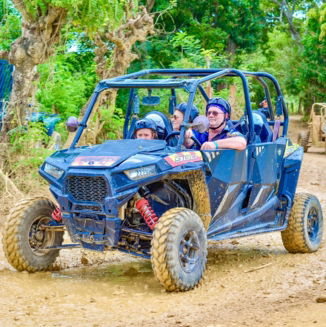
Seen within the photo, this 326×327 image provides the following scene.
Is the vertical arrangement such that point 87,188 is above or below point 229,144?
below

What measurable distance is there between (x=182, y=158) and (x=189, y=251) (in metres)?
0.80

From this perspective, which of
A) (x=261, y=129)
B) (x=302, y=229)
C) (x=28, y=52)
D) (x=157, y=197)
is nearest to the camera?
(x=157, y=197)

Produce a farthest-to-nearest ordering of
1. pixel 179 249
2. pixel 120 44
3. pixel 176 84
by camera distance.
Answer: pixel 120 44
pixel 176 84
pixel 179 249

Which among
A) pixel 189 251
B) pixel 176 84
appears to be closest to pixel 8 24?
pixel 176 84

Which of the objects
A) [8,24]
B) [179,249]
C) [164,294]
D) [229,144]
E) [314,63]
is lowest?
[164,294]

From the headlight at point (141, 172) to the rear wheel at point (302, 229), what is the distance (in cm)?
259

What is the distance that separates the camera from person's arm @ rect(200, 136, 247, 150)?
6910 millimetres

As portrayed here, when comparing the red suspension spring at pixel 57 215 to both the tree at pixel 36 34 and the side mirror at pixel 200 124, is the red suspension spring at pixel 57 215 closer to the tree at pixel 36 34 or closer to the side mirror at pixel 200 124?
the side mirror at pixel 200 124

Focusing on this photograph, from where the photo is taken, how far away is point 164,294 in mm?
6340

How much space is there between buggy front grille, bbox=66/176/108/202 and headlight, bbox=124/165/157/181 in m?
0.22

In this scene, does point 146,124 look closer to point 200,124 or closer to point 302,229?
point 200,124

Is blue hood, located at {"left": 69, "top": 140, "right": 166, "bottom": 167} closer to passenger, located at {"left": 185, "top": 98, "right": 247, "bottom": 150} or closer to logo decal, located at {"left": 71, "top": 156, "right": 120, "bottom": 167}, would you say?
logo decal, located at {"left": 71, "top": 156, "right": 120, "bottom": 167}

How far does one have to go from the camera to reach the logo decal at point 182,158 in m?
6.36

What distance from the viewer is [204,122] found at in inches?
256
